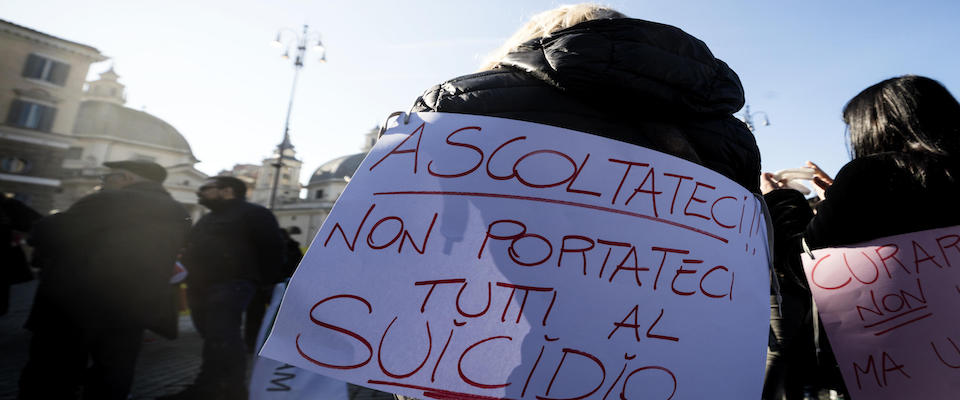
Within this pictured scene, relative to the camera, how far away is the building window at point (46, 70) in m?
26.1

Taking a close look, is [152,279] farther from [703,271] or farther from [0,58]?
[0,58]

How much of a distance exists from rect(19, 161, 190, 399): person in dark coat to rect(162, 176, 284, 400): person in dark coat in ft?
1.05

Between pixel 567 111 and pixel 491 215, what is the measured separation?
0.28 metres

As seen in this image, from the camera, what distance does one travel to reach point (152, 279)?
2840 mm

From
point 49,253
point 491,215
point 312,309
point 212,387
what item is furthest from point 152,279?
point 491,215

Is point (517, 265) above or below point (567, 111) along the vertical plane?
below

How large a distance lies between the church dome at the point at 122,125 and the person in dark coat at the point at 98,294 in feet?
177

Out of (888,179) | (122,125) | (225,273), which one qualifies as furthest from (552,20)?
(122,125)

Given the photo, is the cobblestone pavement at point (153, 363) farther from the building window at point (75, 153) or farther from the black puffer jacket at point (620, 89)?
the building window at point (75, 153)

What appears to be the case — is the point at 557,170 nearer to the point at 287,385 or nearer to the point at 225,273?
the point at 287,385

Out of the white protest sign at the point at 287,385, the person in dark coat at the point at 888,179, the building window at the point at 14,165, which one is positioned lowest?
the white protest sign at the point at 287,385

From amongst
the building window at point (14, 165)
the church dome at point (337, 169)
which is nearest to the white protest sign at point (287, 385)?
the building window at point (14, 165)

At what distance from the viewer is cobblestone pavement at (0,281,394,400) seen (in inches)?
135

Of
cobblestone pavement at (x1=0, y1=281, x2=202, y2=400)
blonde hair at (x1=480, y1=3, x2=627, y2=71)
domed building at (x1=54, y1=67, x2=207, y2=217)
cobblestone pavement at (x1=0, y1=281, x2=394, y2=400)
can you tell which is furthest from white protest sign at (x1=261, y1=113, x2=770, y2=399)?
domed building at (x1=54, y1=67, x2=207, y2=217)
